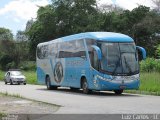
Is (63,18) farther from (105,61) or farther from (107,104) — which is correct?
(107,104)

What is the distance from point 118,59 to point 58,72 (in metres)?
8.45

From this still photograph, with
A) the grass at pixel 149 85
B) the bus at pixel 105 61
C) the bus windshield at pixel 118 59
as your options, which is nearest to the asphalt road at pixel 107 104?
the bus at pixel 105 61

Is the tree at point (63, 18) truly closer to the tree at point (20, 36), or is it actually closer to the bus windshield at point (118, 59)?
the tree at point (20, 36)

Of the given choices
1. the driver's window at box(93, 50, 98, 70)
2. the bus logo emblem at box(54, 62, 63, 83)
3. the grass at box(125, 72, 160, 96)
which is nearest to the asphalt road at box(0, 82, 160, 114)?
the driver's window at box(93, 50, 98, 70)

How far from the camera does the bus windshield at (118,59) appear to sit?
2509cm

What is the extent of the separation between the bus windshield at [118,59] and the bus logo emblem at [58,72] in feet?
23.8

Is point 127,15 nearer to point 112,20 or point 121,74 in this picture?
point 112,20

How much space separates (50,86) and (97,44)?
10.3 m

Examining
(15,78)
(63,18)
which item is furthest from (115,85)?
(63,18)

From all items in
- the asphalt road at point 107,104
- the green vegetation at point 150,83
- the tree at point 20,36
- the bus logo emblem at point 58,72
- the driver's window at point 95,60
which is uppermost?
the tree at point 20,36

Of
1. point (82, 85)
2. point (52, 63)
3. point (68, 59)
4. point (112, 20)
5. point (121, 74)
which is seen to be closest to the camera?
point (121, 74)

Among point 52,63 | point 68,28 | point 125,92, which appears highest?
point 68,28

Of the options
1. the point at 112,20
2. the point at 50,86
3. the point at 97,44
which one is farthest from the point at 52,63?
the point at 112,20

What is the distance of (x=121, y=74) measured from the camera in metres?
25.2
